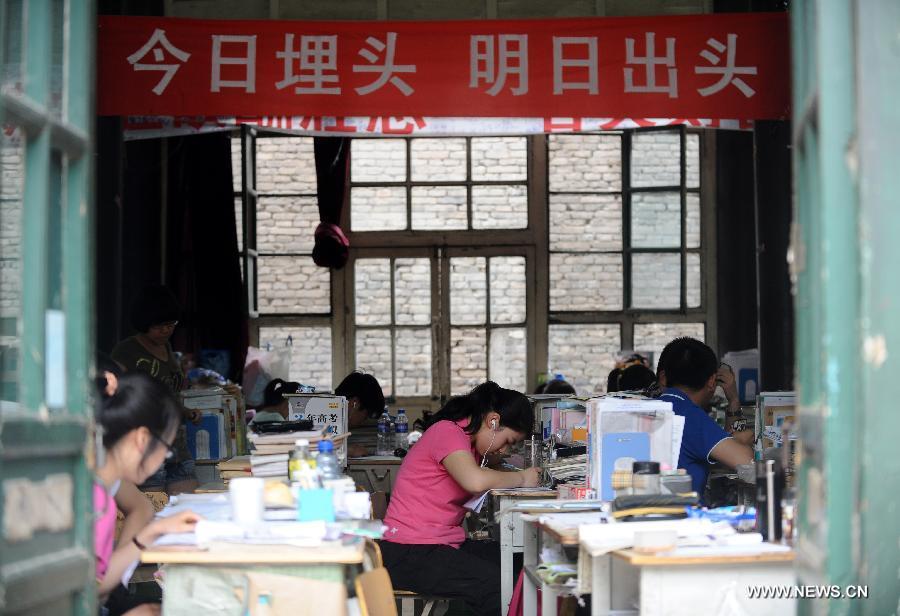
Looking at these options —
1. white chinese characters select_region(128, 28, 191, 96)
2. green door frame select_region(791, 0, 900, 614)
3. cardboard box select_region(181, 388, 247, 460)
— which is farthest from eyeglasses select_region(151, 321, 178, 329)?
green door frame select_region(791, 0, 900, 614)

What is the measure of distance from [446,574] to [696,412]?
4.19 feet

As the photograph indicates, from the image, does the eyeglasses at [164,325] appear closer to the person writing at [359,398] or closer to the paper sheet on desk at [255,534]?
the person writing at [359,398]

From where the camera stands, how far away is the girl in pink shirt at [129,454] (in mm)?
3486

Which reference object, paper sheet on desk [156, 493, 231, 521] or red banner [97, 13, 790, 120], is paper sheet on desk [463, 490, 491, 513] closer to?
paper sheet on desk [156, 493, 231, 521]

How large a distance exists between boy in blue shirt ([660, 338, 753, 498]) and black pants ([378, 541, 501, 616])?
37.5 inches

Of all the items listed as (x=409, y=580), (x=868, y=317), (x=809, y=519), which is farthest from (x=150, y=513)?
(x=868, y=317)

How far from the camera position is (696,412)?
5.07 m

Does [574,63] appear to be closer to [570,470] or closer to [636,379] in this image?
[570,470]

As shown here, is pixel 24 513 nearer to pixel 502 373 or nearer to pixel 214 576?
pixel 214 576

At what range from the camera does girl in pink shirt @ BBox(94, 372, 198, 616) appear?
11.4 ft

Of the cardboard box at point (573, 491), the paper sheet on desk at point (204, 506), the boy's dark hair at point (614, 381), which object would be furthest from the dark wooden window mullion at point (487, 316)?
the paper sheet on desk at point (204, 506)

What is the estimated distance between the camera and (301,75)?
19.3 feet

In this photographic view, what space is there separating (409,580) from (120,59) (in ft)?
9.73

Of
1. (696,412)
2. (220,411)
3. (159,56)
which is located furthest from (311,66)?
(696,412)
